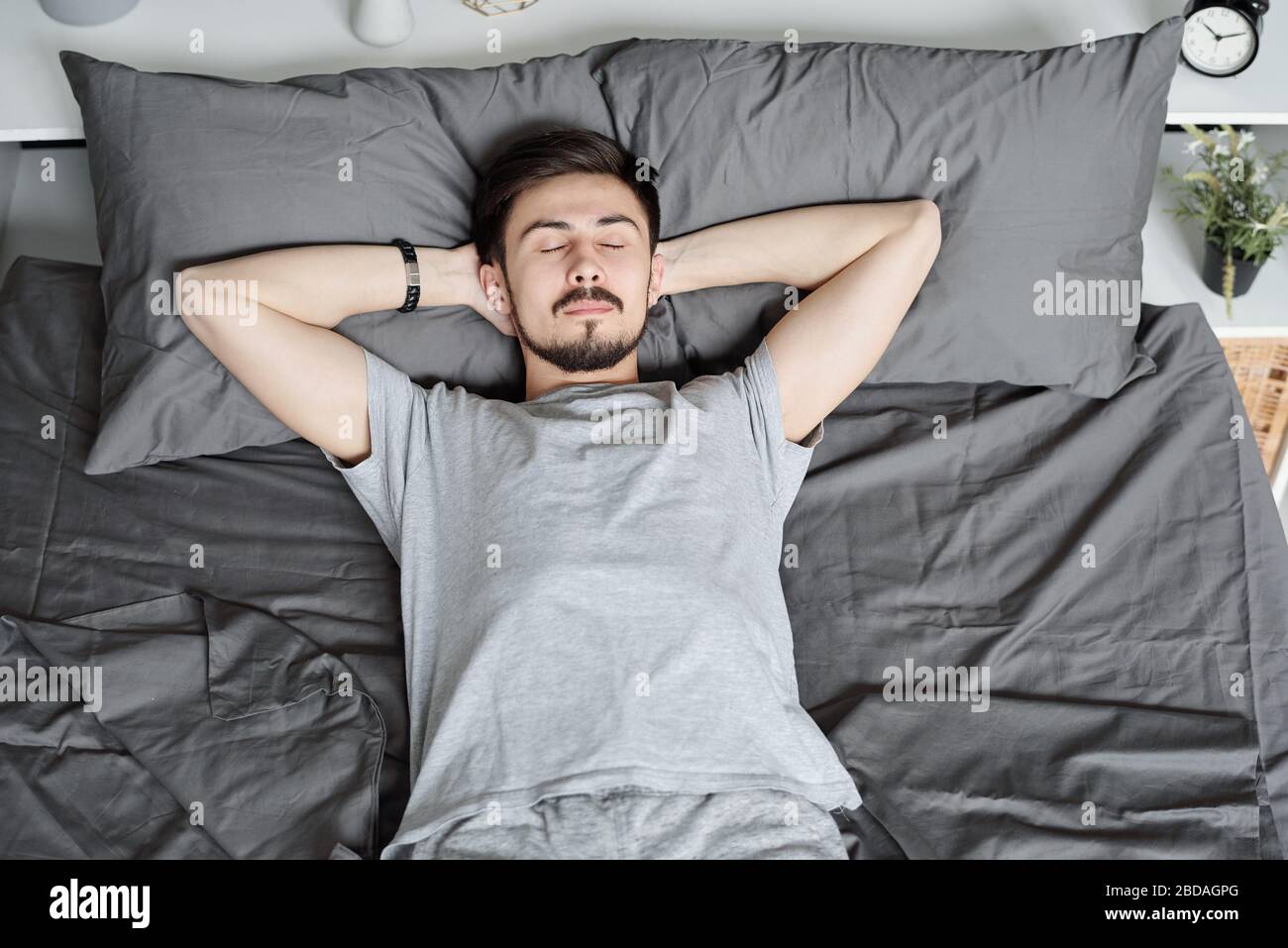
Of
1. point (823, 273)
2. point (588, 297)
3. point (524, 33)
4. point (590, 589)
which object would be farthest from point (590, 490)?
point (524, 33)

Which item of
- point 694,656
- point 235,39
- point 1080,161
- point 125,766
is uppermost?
point 235,39

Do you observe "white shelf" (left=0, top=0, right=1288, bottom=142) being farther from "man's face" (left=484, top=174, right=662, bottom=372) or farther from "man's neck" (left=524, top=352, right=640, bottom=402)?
"man's neck" (left=524, top=352, right=640, bottom=402)

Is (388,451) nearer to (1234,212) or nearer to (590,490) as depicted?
(590,490)

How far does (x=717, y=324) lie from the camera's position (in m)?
1.87

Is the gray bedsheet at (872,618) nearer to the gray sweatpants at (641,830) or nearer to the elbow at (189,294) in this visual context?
the gray sweatpants at (641,830)

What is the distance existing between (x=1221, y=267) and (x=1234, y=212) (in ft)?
0.30

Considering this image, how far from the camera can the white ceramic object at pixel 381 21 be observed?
2023mm

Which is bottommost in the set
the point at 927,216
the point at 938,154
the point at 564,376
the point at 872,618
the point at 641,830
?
the point at 641,830

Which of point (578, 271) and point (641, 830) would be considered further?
point (578, 271)

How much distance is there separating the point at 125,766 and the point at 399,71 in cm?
104

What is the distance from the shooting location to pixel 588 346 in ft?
5.53

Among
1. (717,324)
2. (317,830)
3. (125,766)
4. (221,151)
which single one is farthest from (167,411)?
(717,324)
